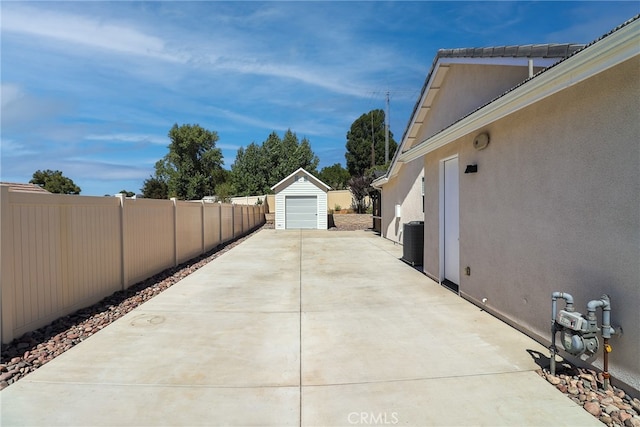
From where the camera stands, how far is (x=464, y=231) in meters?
6.53

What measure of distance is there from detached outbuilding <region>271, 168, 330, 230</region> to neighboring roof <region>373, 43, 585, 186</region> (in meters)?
15.4

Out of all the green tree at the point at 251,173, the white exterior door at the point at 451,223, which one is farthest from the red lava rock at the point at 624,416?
the green tree at the point at 251,173

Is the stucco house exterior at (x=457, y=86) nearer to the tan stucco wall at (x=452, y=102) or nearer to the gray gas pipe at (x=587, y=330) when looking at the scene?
the tan stucco wall at (x=452, y=102)

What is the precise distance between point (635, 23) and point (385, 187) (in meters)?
15.8

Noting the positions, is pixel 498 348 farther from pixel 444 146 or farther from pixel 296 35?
pixel 296 35

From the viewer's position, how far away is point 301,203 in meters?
26.0

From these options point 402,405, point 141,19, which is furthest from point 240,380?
point 141,19

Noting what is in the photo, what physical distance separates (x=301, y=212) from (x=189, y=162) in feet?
90.8

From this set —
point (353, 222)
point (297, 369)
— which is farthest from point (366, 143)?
point (297, 369)

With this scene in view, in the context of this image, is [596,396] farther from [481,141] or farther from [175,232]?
[175,232]

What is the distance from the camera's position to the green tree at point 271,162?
46688mm

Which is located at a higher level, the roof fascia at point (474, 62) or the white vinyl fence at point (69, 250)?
the roof fascia at point (474, 62)

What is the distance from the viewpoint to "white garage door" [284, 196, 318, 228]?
85.1 ft

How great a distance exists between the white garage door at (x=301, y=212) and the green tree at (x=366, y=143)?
23378 millimetres
